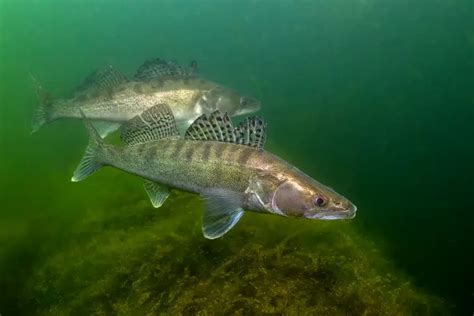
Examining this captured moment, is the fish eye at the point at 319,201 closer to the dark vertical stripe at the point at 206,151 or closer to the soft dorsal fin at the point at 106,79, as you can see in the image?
the dark vertical stripe at the point at 206,151

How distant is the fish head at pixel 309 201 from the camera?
3.59m

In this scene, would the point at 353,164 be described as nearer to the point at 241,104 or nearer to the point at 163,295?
the point at 241,104

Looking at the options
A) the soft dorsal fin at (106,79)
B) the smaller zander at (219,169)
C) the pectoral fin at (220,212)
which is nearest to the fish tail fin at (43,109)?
the soft dorsal fin at (106,79)

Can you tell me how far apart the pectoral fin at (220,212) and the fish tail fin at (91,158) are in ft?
6.20

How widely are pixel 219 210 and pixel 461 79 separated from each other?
34.7 meters

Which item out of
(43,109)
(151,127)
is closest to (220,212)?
(151,127)

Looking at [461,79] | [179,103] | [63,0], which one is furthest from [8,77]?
[63,0]

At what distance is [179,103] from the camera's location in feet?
24.3

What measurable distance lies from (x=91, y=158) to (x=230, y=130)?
2.12 metres

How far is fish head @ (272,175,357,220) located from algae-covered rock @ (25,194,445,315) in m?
1.69

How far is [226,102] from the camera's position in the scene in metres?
8.05

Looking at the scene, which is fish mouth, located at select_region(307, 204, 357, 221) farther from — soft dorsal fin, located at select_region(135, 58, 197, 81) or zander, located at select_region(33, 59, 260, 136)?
soft dorsal fin, located at select_region(135, 58, 197, 81)

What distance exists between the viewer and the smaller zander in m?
3.69

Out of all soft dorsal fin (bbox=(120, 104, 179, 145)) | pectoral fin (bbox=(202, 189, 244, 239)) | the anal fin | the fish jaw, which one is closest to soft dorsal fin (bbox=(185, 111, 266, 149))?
soft dorsal fin (bbox=(120, 104, 179, 145))
